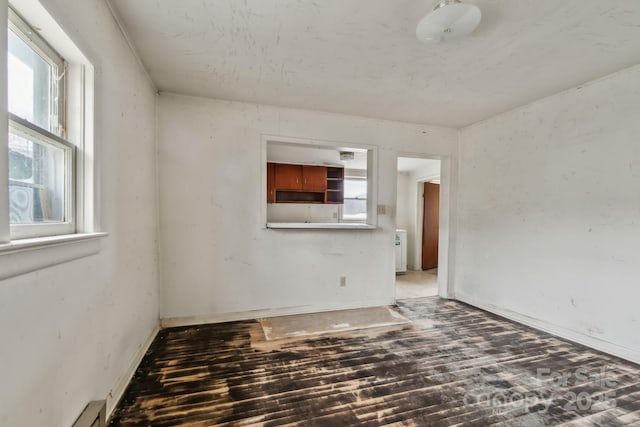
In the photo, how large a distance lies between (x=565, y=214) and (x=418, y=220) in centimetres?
Result: 313

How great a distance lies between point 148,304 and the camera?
2305 millimetres

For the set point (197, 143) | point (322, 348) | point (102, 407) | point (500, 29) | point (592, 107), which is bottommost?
point (322, 348)

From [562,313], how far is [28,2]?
4.14 m

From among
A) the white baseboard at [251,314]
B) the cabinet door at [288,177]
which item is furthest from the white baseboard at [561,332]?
the cabinet door at [288,177]

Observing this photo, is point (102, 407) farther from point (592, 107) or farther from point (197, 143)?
point (592, 107)

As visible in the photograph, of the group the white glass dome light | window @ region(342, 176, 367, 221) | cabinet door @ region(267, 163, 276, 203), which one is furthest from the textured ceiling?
window @ region(342, 176, 367, 221)

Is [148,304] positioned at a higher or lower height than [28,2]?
lower

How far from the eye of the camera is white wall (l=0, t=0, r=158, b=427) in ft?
2.94

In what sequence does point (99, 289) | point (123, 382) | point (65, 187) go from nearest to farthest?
point (65, 187) → point (99, 289) → point (123, 382)

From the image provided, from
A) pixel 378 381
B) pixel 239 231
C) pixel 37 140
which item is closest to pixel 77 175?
pixel 37 140

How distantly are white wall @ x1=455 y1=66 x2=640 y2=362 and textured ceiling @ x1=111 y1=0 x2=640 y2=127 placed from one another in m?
0.30

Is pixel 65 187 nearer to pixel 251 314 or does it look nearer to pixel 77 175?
pixel 77 175

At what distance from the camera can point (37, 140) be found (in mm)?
1111

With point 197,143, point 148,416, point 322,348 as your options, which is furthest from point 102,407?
point 197,143
